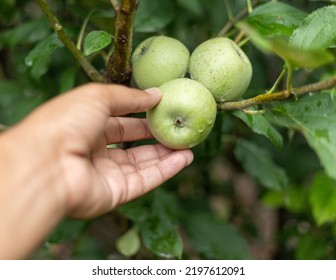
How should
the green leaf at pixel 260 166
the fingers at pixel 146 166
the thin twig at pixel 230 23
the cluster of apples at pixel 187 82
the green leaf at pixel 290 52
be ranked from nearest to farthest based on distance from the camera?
1. the green leaf at pixel 290 52
2. the cluster of apples at pixel 187 82
3. the fingers at pixel 146 166
4. the thin twig at pixel 230 23
5. the green leaf at pixel 260 166

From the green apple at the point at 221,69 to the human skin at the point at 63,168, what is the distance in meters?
0.10

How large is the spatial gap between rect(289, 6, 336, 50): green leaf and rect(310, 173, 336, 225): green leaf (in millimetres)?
461

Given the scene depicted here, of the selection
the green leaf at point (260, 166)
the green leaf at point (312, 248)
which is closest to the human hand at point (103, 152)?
the green leaf at point (260, 166)

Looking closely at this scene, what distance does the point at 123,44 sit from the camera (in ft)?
3.07

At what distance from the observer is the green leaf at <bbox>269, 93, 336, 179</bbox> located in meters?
0.83

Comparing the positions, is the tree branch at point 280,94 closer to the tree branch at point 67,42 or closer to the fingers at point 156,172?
the fingers at point 156,172

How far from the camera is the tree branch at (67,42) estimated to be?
1.00 metres

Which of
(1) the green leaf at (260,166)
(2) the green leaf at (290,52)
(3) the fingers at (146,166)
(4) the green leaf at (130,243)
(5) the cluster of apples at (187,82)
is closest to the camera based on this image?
(2) the green leaf at (290,52)

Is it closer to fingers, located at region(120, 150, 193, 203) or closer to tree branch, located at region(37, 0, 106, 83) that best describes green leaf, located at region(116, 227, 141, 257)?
fingers, located at region(120, 150, 193, 203)

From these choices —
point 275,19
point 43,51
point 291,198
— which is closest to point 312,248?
point 291,198

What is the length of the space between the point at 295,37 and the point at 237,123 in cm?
71

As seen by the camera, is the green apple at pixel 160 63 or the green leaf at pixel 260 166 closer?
the green apple at pixel 160 63
